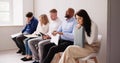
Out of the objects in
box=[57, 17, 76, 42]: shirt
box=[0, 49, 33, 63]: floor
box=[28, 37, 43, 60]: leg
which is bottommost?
box=[0, 49, 33, 63]: floor

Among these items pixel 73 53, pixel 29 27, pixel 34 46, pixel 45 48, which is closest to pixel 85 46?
pixel 73 53

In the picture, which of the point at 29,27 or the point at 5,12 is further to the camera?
the point at 5,12

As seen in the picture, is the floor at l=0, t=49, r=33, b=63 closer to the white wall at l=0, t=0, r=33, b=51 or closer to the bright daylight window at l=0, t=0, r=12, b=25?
the white wall at l=0, t=0, r=33, b=51

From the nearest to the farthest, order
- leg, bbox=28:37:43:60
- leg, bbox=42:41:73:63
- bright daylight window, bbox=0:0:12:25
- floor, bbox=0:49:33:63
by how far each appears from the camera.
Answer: leg, bbox=42:41:73:63 < leg, bbox=28:37:43:60 < floor, bbox=0:49:33:63 < bright daylight window, bbox=0:0:12:25

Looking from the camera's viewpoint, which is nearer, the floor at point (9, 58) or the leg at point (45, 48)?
the leg at point (45, 48)

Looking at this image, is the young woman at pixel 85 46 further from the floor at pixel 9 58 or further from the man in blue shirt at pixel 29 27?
the man in blue shirt at pixel 29 27

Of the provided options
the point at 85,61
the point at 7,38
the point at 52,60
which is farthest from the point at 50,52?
the point at 7,38

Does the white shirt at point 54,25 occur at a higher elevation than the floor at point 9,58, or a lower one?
higher

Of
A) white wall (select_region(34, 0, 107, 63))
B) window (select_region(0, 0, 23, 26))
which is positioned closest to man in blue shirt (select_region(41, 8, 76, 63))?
white wall (select_region(34, 0, 107, 63))

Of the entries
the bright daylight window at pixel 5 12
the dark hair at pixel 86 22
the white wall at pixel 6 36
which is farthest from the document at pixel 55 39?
the bright daylight window at pixel 5 12

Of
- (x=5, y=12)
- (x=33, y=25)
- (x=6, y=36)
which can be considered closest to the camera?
(x=33, y=25)

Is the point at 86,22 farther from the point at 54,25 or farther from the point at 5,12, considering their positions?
the point at 5,12

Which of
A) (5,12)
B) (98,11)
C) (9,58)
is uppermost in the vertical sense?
(5,12)

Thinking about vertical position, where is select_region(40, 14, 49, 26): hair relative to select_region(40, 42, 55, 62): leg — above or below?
above
